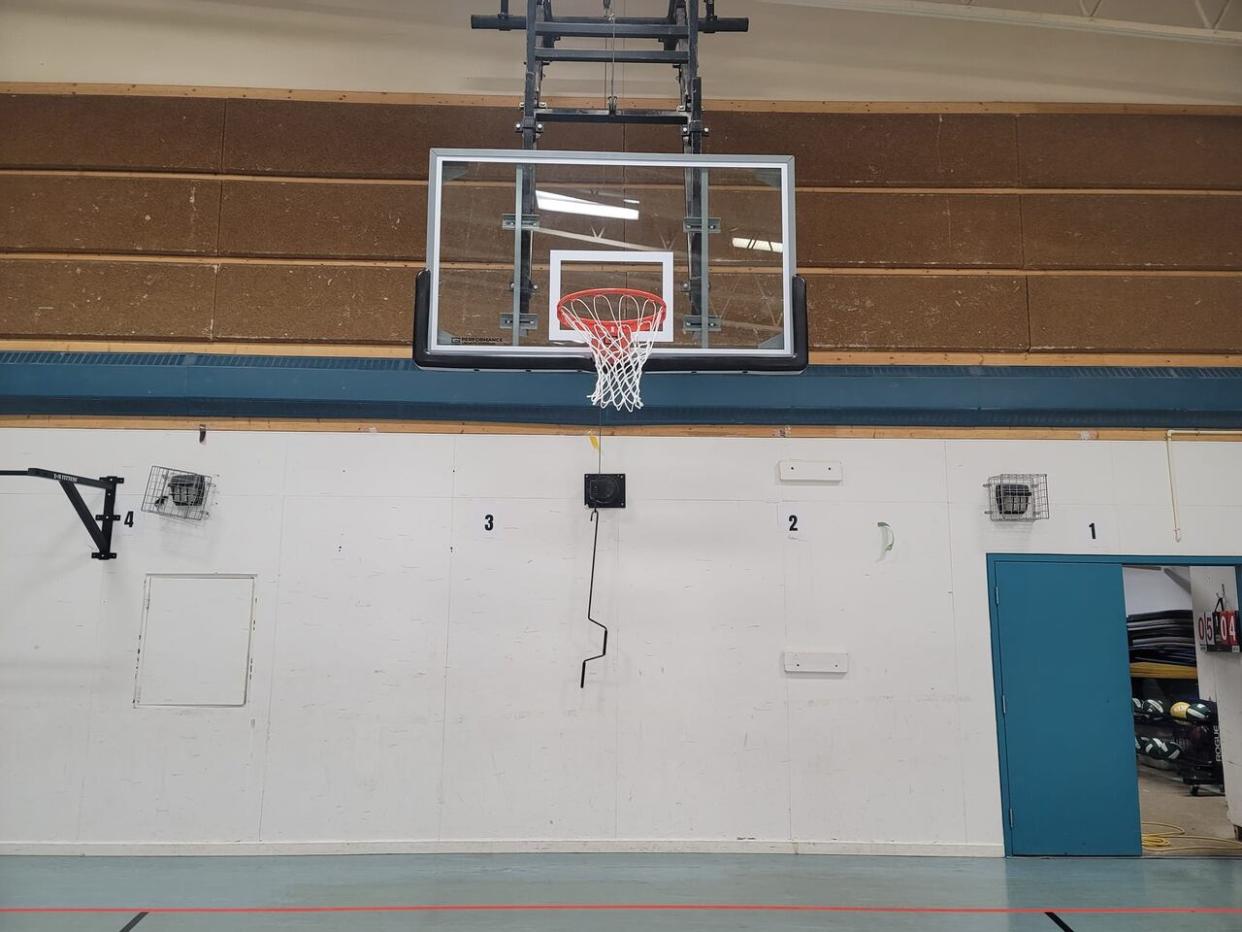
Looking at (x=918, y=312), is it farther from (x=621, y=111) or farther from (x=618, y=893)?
(x=618, y=893)

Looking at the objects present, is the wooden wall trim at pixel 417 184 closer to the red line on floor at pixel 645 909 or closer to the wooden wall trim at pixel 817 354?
the wooden wall trim at pixel 817 354

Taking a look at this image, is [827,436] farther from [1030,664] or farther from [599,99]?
[599,99]

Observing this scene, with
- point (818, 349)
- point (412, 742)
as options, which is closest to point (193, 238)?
point (412, 742)

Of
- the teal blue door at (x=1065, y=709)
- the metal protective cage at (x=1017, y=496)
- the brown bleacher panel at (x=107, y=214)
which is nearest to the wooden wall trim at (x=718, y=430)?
the metal protective cage at (x=1017, y=496)

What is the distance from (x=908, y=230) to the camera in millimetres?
5680

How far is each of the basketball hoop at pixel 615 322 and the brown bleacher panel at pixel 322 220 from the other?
6.62 ft

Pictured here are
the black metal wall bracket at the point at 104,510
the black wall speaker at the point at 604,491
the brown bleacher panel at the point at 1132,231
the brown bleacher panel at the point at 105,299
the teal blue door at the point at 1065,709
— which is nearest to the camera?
the black metal wall bracket at the point at 104,510

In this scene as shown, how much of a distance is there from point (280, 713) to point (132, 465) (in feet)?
6.01

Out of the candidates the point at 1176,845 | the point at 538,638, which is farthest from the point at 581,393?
the point at 1176,845

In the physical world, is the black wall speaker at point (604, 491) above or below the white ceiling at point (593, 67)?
below

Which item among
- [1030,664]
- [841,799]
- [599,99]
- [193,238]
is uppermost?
[599,99]

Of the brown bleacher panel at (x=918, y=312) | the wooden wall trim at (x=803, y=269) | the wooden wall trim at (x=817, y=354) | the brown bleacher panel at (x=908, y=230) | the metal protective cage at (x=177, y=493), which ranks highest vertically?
the brown bleacher panel at (x=908, y=230)

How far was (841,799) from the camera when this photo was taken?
5012 mm

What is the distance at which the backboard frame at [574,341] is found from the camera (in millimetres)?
3969
